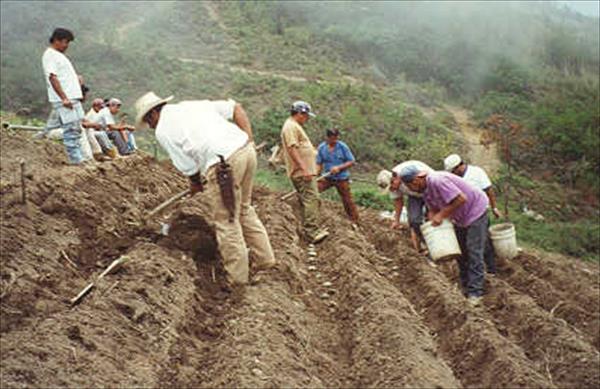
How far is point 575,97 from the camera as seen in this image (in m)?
25.1

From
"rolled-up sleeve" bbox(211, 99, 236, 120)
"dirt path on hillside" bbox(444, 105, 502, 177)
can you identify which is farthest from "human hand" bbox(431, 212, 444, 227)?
"dirt path on hillside" bbox(444, 105, 502, 177)

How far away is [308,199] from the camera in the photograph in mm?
8117

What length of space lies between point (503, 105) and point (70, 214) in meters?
23.8

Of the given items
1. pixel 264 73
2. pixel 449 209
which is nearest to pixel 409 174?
pixel 449 209

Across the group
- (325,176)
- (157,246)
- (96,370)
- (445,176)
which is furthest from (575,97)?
(96,370)

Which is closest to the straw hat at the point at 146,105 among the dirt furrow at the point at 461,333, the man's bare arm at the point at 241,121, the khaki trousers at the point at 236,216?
the man's bare arm at the point at 241,121

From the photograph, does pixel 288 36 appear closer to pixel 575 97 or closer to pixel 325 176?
pixel 575 97

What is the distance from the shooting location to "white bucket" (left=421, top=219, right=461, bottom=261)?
624 centimetres

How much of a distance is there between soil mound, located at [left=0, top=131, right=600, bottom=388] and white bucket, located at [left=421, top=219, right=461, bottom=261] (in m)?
0.46

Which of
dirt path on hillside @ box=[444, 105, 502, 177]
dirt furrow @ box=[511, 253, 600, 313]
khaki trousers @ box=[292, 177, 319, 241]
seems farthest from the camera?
dirt path on hillside @ box=[444, 105, 502, 177]

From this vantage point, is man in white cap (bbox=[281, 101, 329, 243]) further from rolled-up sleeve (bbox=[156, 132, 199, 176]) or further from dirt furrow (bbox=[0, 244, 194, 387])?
dirt furrow (bbox=[0, 244, 194, 387])

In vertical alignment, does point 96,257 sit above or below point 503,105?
above

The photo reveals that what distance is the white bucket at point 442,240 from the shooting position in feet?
20.5

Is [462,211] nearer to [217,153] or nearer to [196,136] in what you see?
[217,153]
